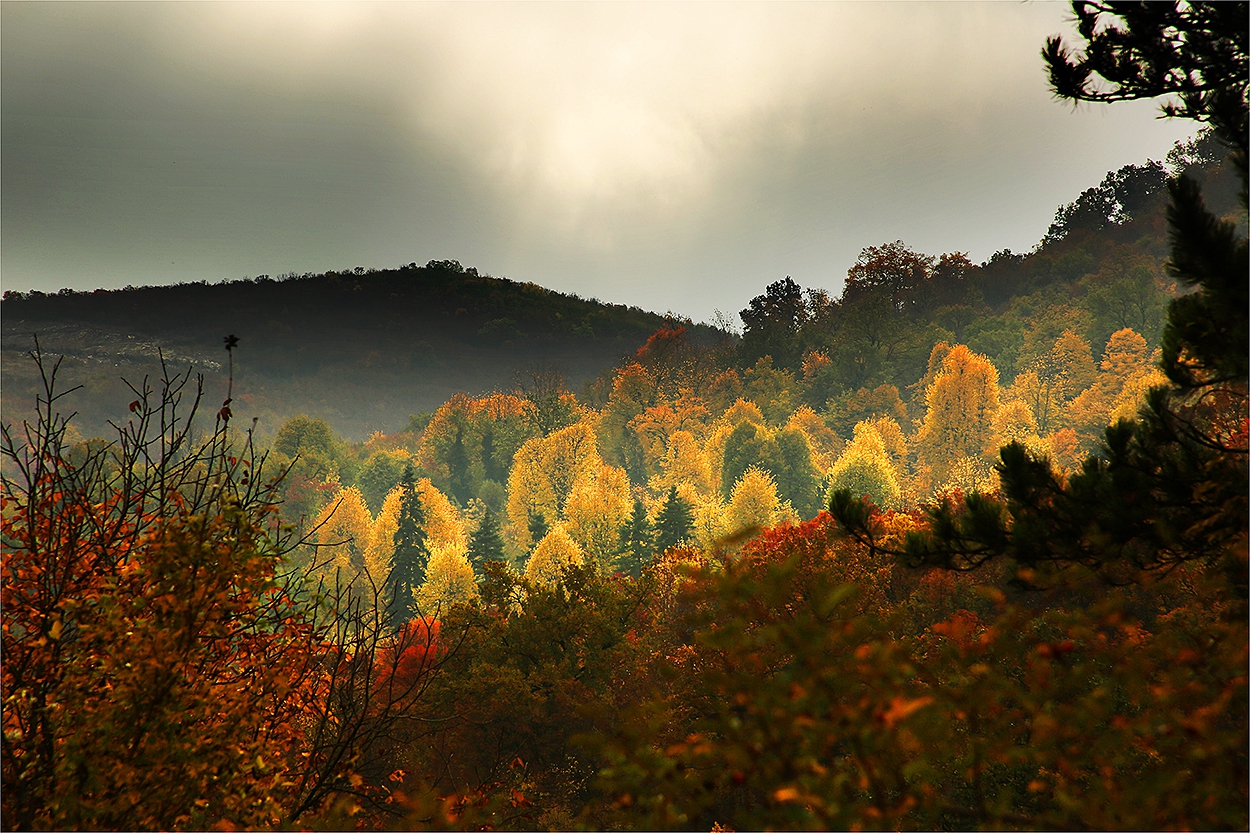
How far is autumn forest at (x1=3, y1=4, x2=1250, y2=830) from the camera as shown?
328cm

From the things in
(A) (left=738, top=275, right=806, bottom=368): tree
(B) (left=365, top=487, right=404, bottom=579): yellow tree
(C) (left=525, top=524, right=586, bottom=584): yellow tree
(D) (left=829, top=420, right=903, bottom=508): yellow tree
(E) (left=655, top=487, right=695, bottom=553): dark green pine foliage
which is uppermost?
(A) (left=738, top=275, right=806, bottom=368): tree

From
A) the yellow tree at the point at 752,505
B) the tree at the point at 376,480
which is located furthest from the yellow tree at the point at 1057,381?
the tree at the point at 376,480

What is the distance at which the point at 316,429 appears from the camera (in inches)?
3140

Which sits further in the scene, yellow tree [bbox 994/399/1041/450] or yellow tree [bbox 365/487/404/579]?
yellow tree [bbox 994/399/1041/450]

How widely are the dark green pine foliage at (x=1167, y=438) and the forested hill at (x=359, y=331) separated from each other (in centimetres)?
14481

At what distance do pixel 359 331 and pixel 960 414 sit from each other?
15462cm

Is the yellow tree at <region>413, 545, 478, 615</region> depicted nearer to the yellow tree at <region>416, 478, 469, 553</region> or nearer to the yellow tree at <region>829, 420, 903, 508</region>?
the yellow tree at <region>416, 478, 469, 553</region>

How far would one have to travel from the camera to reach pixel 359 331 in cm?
17525

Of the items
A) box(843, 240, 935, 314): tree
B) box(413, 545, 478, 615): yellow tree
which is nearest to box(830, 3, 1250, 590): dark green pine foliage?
box(413, 545, 478, 615): yellow tree

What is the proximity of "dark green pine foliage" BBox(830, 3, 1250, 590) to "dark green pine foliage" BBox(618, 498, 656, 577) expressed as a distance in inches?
1582

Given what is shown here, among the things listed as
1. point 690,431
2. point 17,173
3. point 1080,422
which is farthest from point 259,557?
point 690,431

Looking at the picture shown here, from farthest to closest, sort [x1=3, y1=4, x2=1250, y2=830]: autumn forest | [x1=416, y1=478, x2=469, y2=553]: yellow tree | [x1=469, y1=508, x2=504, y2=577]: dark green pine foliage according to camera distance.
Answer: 1. [x1=416, y1=478, x2=469, y2=553]: yellow tree
2. [x1=469, y1=508, x2=504, y2=577]: dark green pine foliage
3. [x1=3, y1=4, x2=1250, y2=830]: autumn forest

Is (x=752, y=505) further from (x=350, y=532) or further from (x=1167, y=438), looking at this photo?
(x=1167, y=438)

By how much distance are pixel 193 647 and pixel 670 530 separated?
4270 centimetres
